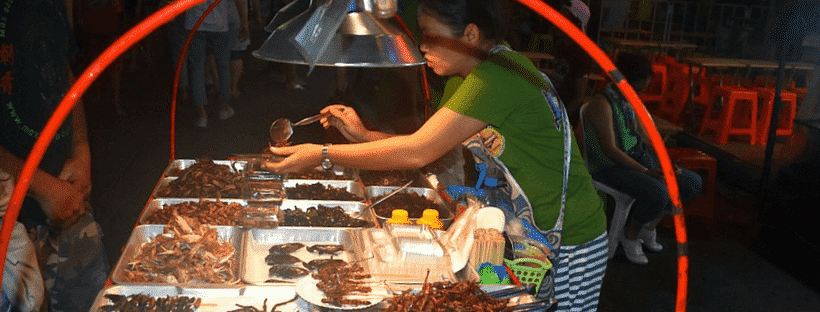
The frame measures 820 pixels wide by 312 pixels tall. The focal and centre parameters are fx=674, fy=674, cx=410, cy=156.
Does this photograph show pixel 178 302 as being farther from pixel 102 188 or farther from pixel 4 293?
pixel 102 188

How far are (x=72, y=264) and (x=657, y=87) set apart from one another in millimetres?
7674

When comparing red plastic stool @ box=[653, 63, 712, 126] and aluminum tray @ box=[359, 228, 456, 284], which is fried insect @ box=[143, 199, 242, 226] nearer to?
aluminum tray @ box=[359, 228, 456, 284]

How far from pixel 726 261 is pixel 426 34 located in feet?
11.6

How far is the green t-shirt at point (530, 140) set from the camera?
2.18m

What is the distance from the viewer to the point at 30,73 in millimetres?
2441

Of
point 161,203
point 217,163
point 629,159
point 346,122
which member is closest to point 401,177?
point 346,122

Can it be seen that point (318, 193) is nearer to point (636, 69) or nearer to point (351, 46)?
point (351, 46)

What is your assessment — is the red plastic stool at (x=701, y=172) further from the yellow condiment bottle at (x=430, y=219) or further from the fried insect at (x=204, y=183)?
the fried insect at (x=204, y=183)

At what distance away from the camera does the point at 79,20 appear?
226 inches

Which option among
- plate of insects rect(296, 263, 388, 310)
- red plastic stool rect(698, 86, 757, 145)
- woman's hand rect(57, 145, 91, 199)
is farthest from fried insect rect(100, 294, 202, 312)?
red plastic stool rect(698, 86, 757, 145)

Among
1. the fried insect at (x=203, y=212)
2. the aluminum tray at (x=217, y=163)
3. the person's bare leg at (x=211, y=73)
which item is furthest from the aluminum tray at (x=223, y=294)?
the person's bare leg at (x=211, y=73)

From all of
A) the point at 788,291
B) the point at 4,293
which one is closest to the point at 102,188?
the point at 4,293

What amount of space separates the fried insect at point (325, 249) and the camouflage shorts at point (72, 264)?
39.0 inches

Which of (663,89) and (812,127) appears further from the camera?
(663,89)
